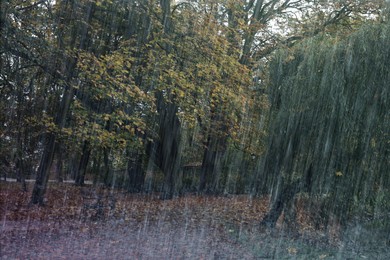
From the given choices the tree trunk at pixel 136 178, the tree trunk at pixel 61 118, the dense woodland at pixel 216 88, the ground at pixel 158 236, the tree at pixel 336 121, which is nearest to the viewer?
the ground at pixel 158 236

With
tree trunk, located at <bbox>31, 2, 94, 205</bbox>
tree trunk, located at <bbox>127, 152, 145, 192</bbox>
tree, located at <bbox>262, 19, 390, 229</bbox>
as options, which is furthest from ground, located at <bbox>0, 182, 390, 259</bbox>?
tree trunk, located at <bbox>127, 152, 145, 192</bbox>

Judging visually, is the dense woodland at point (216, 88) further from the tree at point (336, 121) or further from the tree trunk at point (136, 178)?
the tree trunk at point (136, 178)

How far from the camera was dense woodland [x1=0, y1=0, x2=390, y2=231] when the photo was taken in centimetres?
916

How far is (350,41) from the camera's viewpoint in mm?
9477

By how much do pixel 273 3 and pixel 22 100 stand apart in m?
12.9

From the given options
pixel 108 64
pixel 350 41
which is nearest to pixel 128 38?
pixel 108 64

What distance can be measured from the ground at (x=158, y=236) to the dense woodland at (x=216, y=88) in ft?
2.15

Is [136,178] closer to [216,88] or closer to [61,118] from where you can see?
[61,118]

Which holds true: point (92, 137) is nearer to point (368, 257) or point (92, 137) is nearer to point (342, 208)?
point (342, 208)

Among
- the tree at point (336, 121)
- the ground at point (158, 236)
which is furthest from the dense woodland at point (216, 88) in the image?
the ground at point (158, 236)

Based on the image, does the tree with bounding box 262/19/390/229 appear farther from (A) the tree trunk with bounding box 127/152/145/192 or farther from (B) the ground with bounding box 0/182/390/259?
(A) the tree trunk with bounding box 127/152/145/192

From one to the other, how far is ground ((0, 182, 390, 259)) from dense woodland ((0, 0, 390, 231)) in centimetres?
66

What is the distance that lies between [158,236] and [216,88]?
502 centimetres

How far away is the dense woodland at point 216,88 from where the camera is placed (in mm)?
9156
